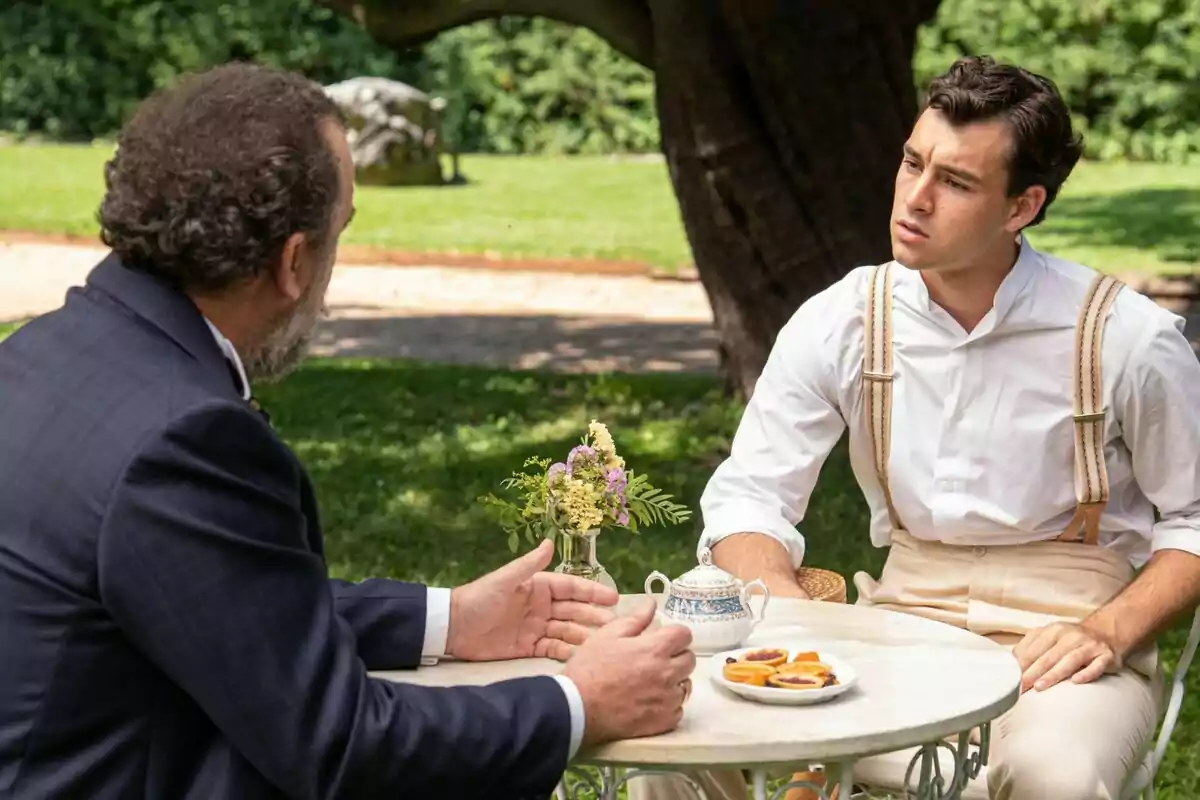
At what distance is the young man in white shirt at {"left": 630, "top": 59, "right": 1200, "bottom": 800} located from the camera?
130 inches

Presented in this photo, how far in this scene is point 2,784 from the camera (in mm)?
2213

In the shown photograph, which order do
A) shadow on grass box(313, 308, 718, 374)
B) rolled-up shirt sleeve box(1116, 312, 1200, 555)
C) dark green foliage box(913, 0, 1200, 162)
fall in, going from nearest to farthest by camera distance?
rolled-up shirt sleeve box(1116, 312, 1200, 555) < shadow on grass box(313, 308, 718, 374) < dark green foliage box(913, 0, 1200, 162)

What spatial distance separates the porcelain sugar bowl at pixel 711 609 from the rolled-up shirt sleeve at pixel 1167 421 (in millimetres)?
899

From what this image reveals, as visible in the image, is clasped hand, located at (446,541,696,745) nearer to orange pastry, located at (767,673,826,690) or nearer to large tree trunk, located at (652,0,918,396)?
orange pastry, located at (767,673,826,690)

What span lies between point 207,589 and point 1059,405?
183cm

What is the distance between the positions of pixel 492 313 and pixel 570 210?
5846 millimetres

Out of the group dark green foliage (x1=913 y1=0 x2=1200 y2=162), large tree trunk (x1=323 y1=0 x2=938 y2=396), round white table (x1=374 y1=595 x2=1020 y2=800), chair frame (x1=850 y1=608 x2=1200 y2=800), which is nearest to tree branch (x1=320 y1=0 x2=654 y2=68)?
large tree trunk (x1=323 y1=0 x2=938 y2=396)

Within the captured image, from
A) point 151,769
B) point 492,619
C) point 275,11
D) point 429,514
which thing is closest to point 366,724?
point 151,769

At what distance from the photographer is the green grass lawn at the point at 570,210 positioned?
16.3m

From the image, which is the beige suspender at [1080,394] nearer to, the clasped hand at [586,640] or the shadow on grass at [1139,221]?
the clasped hand at [586,640]

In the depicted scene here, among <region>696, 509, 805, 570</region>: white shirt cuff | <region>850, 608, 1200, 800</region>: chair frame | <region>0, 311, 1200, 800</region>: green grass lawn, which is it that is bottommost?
<region>0, 311, 1200, 800</region>: green grass lawn

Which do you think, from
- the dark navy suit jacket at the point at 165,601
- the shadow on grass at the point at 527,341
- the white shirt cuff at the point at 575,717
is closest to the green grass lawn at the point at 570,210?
the shadow on grass at the point at 527,341

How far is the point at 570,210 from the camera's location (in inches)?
775

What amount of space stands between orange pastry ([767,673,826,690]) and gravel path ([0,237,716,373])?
28.2 feet
